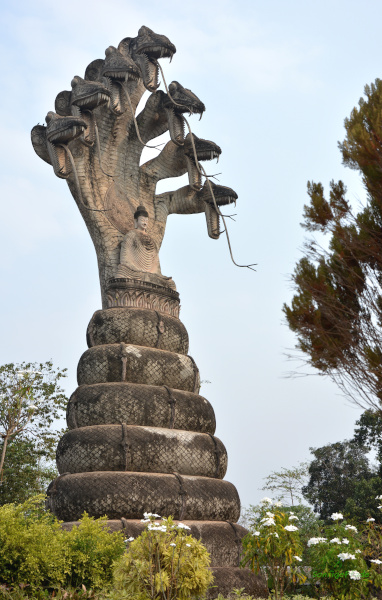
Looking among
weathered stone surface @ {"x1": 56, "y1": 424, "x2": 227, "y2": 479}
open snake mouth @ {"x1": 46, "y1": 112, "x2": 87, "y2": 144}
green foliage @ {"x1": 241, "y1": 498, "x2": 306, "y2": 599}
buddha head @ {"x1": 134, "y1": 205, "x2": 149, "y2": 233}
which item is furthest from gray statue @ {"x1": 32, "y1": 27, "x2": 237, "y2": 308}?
green foliage @ {"x1": 241, "y1": 498, "x2": 306, "y2": 599}

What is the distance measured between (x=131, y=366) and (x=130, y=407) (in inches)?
28.1

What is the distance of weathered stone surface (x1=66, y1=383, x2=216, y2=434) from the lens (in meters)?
9.02

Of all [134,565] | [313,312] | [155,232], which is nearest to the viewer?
[134,565]

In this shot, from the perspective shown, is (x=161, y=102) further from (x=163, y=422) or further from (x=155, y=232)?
(x=163, y=422)

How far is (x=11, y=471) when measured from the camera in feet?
63.0

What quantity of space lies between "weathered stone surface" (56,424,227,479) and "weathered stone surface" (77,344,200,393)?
2.94 ft

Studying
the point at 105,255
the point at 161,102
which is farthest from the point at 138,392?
the point at 161,102

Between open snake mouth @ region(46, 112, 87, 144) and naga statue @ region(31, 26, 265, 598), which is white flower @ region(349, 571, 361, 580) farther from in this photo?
open snake mouth @ region(46, 112, 87, 144)

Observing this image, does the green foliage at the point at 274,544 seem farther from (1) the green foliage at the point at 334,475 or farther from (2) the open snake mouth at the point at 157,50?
(1) the green foliage at the point at 334,475

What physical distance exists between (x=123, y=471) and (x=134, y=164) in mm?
5963

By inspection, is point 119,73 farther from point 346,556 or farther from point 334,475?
point 334,475

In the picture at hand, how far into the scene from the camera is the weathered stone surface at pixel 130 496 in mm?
8109

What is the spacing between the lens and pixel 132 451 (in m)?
8.57

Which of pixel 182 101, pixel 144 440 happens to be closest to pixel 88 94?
pixel 182 101
